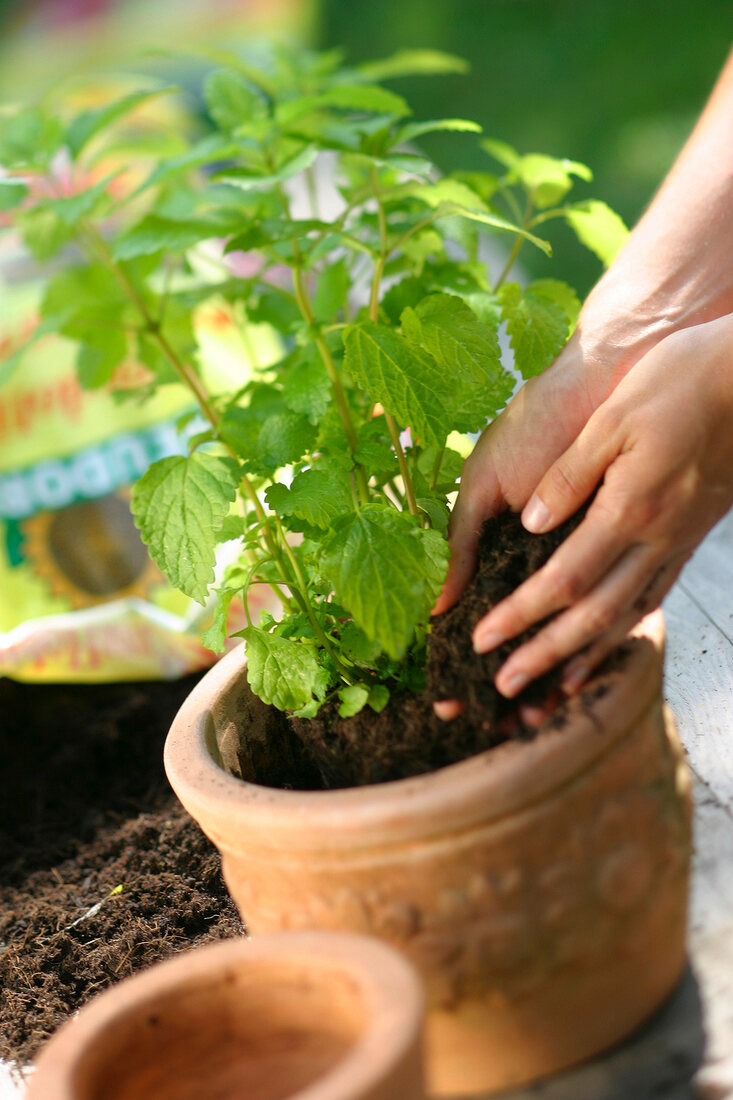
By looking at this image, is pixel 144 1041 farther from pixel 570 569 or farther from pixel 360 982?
pixel 570 569

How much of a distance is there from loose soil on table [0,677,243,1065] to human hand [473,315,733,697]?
0.59 m

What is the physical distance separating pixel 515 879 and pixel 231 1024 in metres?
0.23

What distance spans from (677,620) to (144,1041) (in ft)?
3.20

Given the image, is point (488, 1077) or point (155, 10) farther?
point (155, 10)

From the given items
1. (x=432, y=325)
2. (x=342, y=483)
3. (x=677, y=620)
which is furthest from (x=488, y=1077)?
(x=677, y=620)

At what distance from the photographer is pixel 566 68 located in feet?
15.2

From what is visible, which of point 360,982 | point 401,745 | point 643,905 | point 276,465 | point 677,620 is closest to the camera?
point 360,982

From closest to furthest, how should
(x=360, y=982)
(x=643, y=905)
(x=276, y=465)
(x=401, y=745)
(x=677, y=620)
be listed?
(x=360, y=982) → (x=643, y=905) → (x=401, y=745) → (x=276, y=465) → (x=677, y=620)

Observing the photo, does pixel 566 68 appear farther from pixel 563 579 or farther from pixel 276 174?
pixel 563 579

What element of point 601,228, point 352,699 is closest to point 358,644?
point 352,699

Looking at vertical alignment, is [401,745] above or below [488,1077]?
above

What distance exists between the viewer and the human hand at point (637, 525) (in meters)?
0.81

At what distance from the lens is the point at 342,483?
3.14 feet

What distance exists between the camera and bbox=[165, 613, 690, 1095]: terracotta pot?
72 centimetres
